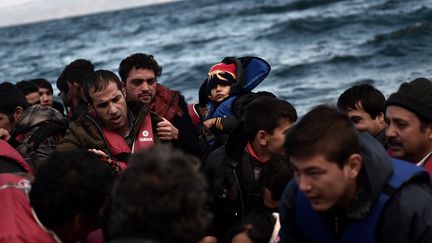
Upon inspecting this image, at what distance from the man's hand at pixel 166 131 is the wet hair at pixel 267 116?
0.69m

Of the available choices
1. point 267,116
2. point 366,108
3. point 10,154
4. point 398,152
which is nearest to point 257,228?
point 267,116

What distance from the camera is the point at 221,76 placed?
5.88m

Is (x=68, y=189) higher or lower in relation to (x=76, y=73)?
higher

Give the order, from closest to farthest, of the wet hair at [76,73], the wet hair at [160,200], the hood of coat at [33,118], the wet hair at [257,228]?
the wet hair at [160,200] < the wet hair at [257,228] < the hood of coat at [33,118] < the wet hair at [76,73]

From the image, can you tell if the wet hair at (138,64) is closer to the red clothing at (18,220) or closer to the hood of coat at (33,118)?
the hood of coat at (33,118)

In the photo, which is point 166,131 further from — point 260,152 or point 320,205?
point 320,205

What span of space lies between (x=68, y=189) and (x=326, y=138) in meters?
1.10

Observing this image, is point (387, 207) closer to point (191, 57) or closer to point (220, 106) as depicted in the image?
point (220, 106)

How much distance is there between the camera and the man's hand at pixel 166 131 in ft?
16.5

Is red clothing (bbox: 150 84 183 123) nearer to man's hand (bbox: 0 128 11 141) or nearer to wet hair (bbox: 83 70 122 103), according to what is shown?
wet hair (bbox: 83 70 122 103)

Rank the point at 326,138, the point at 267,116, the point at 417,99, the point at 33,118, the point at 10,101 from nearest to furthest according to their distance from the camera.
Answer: the point at 326,138 < the point at 417,99 < the point at 267,116 < the point at 33,118 < the point at 10,101

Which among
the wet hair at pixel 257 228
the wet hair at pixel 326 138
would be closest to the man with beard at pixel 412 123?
the wet hair at pixel 257 228

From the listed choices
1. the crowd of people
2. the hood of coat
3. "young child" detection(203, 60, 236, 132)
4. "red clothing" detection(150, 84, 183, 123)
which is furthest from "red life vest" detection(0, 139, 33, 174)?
"young child" detection(203, 60, 236, 132)

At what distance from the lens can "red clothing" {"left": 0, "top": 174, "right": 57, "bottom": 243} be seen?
126 inches
